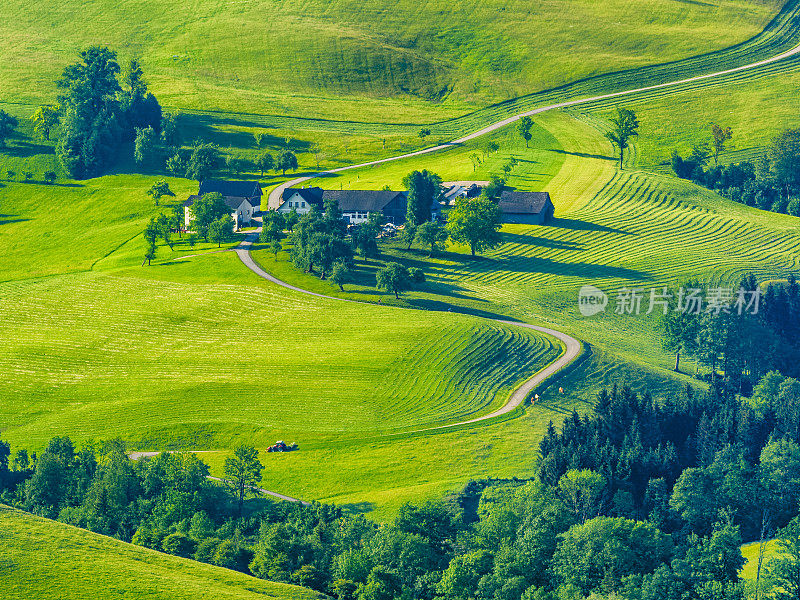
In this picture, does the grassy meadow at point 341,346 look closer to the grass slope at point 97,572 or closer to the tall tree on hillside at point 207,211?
the tall tree on hillside at point 207,211

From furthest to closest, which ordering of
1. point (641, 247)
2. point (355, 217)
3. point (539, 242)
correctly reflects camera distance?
point (355, 217) < point (539, 242) < point (641, 247)

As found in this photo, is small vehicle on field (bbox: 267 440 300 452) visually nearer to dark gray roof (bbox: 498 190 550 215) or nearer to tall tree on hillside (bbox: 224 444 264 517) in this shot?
tall tree on hillside (bbox: 224 444 264 517)

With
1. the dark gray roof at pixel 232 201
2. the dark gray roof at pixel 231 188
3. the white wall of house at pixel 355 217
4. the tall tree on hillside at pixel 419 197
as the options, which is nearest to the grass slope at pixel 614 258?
the tall tree on hillside at pixel 419 197

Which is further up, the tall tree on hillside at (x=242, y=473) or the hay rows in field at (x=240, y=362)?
the hay rows in field at (x=240, y=362)

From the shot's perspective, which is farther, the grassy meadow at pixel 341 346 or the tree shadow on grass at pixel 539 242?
the tree shadow on grass at pixel 539 242

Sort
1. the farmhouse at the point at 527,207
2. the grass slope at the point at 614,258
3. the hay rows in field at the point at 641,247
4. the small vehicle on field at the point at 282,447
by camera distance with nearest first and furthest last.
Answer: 1. the small vehicle on field at the point at 282,447
2. the grass slope at the point at 614,258
3. the hay rows in field at the point at 641,247
4. the farmhouse at the point at 527,207

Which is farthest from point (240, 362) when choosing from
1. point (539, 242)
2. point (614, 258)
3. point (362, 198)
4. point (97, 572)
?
point (614, 258)

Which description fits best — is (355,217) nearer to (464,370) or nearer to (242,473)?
(464,370)

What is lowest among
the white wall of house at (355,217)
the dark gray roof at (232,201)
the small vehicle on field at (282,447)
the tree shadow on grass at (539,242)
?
the small vehicle on field at (282,447)
